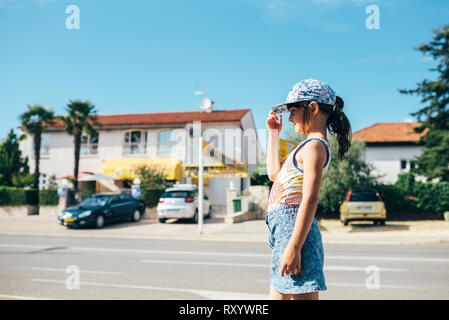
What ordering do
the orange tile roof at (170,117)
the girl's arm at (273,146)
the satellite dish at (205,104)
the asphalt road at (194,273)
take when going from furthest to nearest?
1. the satellite dish at (205,104)
2. the orange tile roof at (170,117)
3. the asphalt road at (194,273)
4. the girl's arm at (273,146)

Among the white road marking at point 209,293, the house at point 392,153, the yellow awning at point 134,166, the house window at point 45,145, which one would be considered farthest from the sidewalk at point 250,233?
the house window at point 45,145

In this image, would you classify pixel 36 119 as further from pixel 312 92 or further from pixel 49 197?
pixel 312 92

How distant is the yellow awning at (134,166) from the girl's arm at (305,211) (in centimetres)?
2551

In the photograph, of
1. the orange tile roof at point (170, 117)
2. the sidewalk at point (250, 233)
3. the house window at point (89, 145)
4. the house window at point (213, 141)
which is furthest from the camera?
the house window at point (89, 145)

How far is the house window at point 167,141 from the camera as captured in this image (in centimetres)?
2981

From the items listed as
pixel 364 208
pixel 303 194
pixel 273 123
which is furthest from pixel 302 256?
pixel 364 208

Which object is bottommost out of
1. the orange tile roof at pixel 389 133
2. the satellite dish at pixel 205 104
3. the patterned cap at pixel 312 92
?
the patterned cap at pixel 312 92

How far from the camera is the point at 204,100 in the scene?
31281 millimetres

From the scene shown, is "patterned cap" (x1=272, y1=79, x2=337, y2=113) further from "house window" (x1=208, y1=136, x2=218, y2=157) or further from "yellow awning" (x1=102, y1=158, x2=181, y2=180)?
"house window" (x1=208, y1=136, x2=218, y2=157)

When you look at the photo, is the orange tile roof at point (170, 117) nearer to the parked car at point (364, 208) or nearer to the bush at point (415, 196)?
the bush at point (415, 196)

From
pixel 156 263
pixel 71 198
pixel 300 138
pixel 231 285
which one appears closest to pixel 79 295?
pixel 231 285

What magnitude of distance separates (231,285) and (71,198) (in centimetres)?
2064

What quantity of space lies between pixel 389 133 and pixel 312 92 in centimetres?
3529
